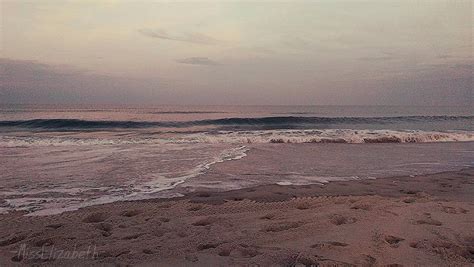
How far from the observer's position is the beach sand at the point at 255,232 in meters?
3.54

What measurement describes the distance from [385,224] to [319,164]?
6.07m

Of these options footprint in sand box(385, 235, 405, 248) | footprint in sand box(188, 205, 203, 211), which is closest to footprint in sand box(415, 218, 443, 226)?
footprint in sand box(385, 235, 405, 248)

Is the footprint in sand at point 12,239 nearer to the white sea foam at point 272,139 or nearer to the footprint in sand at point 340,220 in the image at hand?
the footprint in sand at point 340,220

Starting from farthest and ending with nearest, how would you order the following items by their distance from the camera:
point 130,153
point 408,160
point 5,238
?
point 130,153 → point 408,160 → point 5,238

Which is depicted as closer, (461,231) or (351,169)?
(461,231)

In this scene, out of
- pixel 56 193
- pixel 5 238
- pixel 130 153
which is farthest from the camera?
pixel 130 153

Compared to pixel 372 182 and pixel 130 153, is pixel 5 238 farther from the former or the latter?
pixel 130 153

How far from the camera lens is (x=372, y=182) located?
7688 millimetres

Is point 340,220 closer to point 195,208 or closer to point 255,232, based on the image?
point 255,232

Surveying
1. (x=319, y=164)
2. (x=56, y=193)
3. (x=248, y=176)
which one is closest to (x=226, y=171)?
(x=248, y=176)

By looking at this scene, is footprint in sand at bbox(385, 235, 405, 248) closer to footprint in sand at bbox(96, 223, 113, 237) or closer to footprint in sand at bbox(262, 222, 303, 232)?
footprint in sand at bbox(262, 222, 303, 232)

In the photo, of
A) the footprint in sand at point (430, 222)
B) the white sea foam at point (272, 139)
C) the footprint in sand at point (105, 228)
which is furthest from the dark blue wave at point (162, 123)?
the footprint in sand at point (430, 222)

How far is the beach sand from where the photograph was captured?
3541mm

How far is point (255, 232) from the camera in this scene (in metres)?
4.24
